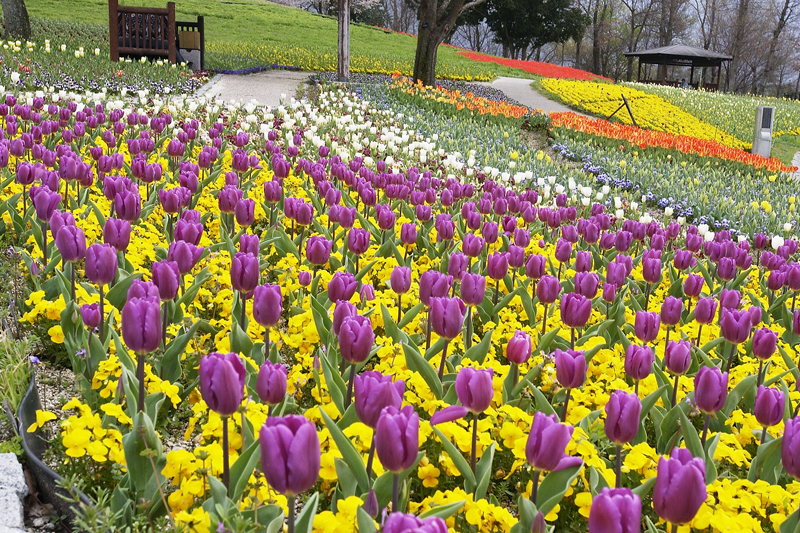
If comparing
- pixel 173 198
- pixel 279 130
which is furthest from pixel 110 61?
pixel 173 198

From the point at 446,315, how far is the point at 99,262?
1.18 meters

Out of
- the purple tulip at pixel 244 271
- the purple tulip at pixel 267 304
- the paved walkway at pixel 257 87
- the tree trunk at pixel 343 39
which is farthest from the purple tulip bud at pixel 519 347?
the tree trunk at pixel 343 39

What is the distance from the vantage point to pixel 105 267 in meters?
2.26

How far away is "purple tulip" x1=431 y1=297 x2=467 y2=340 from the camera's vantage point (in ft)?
7.16

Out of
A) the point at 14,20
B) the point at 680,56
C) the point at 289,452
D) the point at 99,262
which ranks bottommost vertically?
the point at 289,452

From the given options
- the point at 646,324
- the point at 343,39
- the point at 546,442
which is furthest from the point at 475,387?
the point at 343,39

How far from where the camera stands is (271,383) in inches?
69.7

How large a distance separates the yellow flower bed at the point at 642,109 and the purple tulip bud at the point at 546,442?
65.1 feet

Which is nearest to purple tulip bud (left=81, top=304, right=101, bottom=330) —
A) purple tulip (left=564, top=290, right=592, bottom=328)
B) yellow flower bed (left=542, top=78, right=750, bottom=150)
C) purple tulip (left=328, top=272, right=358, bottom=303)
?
purple tulip (left=328, top=272, right=358, bottom=303)

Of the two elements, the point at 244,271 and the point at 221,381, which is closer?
the point at 221,381

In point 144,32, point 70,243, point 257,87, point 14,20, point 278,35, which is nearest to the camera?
point 70,243

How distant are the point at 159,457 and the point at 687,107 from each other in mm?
26779

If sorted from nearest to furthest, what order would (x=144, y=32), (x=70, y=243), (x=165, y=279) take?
(x=165, y=279)
(x=70, y=243)
(x=144, y=32)

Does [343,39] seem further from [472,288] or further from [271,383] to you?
[271,383]
